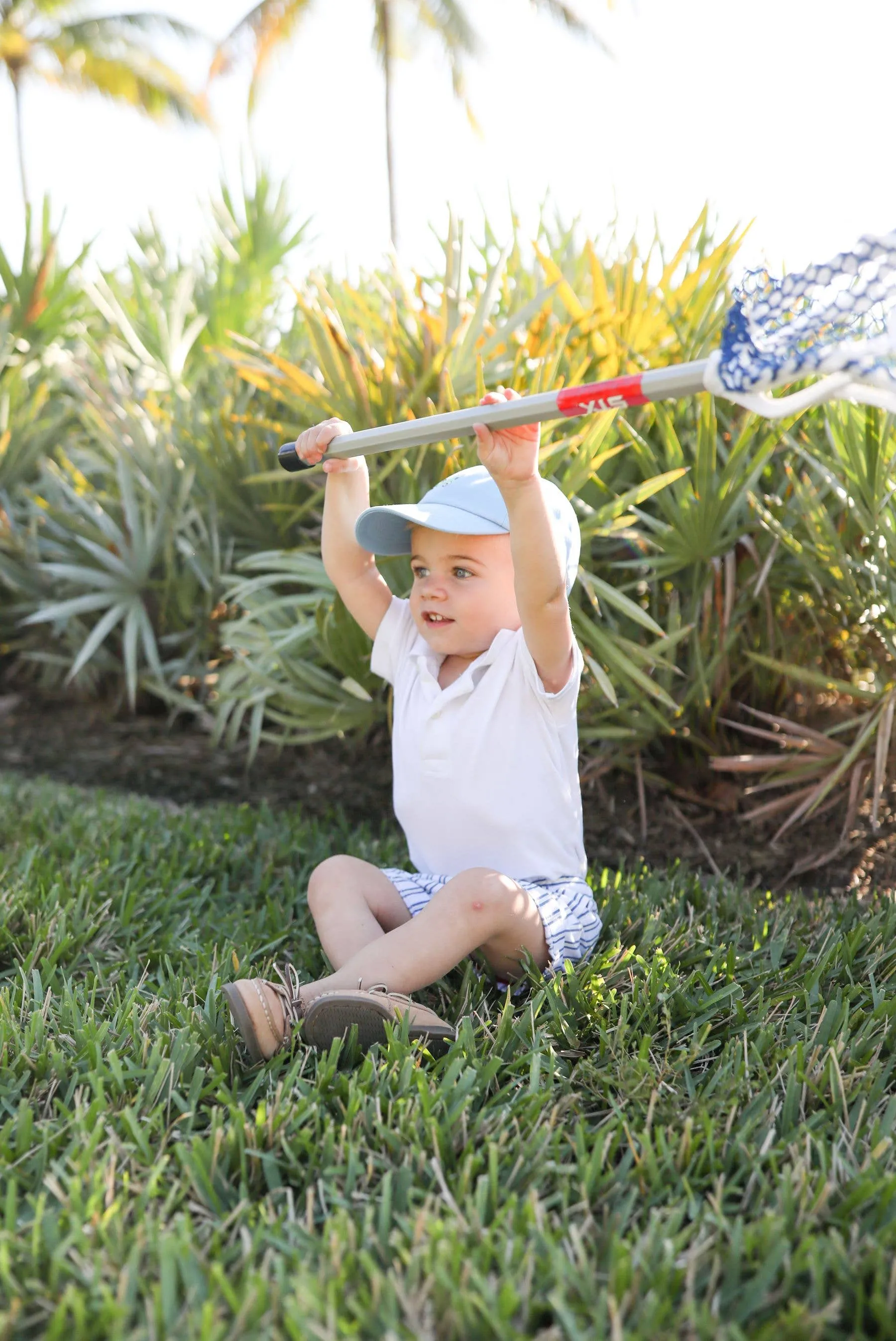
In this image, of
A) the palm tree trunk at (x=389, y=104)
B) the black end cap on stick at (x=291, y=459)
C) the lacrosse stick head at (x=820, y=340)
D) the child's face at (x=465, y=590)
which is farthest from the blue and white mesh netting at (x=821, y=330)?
the palm tree trunk at (x=389, y=104)

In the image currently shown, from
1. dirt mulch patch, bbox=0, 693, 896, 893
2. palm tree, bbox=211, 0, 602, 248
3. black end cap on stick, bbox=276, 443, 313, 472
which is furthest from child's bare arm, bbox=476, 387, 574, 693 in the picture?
palm tree, bbox=211, 0, 602, 248

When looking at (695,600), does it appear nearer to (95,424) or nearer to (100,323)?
(95,424)

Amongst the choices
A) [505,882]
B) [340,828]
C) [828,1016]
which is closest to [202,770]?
[340,828]

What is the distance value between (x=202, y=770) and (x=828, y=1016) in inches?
102

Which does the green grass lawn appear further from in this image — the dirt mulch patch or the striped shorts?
the dirt mulch patch

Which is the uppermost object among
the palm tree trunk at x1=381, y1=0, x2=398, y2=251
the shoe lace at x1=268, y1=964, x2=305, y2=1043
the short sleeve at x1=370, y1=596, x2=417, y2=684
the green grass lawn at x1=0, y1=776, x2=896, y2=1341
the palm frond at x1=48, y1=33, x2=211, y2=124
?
the palm frond at x1=48, y1=33, x2=211, y2=124

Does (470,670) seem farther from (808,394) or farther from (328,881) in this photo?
(808,394)

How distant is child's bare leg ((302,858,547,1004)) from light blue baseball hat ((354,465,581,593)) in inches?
20.9

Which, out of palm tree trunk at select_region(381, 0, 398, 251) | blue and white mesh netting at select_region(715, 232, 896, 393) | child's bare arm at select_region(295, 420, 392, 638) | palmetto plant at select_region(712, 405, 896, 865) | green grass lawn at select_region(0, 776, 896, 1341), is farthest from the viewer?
palm tree trunk at select_region(381, 0, 398, 251)

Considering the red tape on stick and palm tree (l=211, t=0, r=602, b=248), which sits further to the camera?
palm tree (l=211, t=0, r=602, b=248)

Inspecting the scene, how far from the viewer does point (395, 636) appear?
2246 millimetres

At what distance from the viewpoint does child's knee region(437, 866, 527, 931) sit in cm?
181

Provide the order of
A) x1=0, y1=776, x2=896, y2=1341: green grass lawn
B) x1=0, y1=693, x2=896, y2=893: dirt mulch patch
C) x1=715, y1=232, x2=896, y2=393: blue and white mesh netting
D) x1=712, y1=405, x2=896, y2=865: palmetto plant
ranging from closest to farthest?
x1=0, y1=776, x2=896, y2=1341: green grass lawn < x1=715, y1=232, x2=896, y2=393: blue and white mesh netting < x1=712, y1=405, x2=896, y2=865: palmetto plant < x1=0, y1=693, x2=896, y2=893: dirt mulch patch

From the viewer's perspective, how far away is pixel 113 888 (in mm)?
2434
